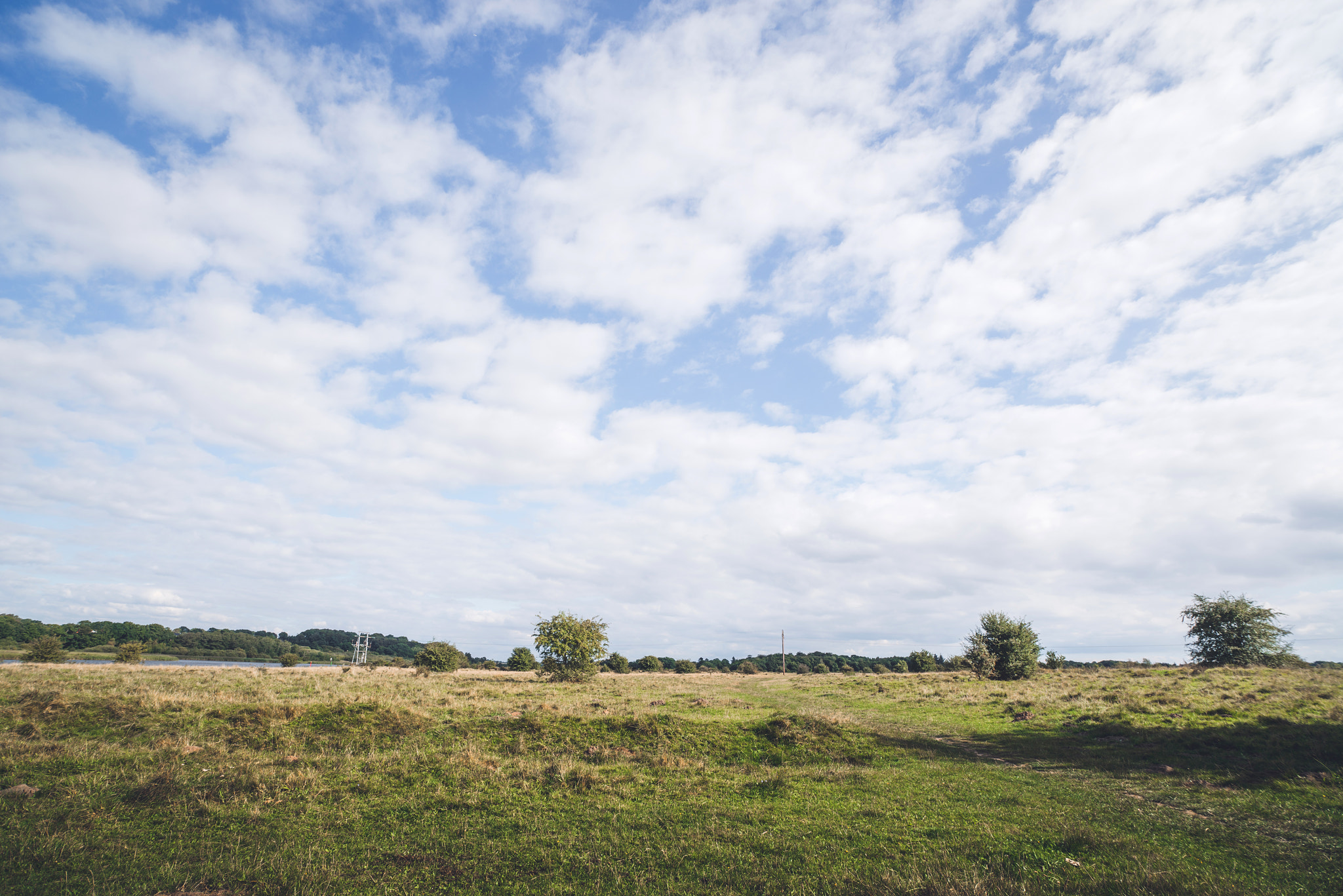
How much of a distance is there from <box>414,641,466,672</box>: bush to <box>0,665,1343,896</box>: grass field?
32.2m

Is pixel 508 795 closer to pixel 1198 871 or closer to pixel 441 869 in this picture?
pixel 441 869

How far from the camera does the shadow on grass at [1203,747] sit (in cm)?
1809

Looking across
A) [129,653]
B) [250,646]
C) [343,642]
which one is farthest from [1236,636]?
[343,642]

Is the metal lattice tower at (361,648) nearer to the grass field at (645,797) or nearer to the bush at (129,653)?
the bush at (129,653)

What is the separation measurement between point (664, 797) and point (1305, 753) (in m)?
22.8

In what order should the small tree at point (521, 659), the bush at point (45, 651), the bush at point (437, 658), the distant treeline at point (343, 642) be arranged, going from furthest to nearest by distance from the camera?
the distant treeline at point (343, 642) → the small tree at point (521, 659) → the bush at point (437, 658) → the bush at point (45, 651)

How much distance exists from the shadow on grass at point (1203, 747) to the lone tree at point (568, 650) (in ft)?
120

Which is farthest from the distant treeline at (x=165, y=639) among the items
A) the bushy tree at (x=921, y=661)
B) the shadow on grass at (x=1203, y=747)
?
the bushy tree at (x=921, y=661)

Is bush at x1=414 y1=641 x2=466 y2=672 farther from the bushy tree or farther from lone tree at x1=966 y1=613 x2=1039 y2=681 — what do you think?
the bushy tree

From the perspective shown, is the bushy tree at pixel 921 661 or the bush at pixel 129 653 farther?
the bushy tree at pixel 921 661

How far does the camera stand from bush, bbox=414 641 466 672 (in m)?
61.1

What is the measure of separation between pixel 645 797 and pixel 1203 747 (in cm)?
2254

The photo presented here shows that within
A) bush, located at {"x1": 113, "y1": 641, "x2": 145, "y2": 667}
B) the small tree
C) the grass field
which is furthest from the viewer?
the small tree

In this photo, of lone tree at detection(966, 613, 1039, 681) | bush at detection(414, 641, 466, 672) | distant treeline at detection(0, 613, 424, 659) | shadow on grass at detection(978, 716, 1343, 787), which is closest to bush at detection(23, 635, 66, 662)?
distant treeline at detection(0, 613, 424, 659)
